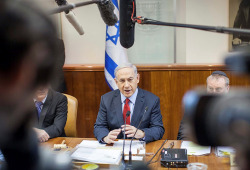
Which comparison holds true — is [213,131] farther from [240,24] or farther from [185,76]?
[240,24]

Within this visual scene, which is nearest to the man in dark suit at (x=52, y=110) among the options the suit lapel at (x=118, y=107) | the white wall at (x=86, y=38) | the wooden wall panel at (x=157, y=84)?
the suit lapel at (x=118, y=107)

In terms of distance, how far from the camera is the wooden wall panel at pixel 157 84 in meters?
4.09

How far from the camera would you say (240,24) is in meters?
4.45

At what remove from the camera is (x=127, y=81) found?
2.92 m

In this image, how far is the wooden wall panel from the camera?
13.4 feet

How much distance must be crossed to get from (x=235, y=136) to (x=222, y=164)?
1.83m

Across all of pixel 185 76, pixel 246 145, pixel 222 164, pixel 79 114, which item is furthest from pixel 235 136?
pixel 79 114

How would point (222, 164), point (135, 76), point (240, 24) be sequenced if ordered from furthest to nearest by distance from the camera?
point (240, 24), point (135, 76), point (222, 164)

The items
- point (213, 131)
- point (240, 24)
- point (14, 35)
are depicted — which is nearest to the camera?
point (14, 35)

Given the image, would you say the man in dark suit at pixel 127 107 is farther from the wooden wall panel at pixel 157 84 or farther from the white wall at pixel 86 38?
the white wall at pixel 86 38

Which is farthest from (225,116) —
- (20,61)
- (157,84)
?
(157,84)

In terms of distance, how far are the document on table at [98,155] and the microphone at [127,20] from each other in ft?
3.85

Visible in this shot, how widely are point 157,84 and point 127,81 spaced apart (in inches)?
51.7

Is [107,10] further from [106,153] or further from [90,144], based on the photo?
[90,144]
